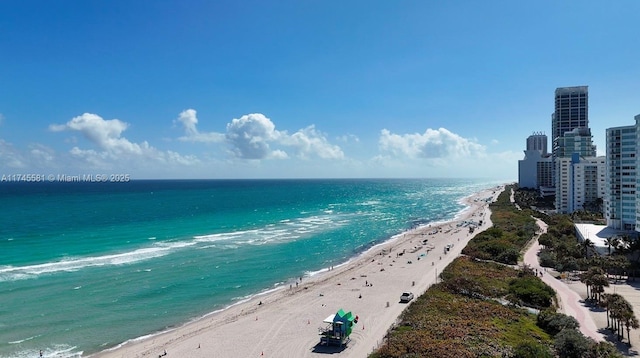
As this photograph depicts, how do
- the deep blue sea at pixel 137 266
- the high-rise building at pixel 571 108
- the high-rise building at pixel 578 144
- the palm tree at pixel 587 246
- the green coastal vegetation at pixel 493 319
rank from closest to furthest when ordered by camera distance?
the green coastal vegetation at pixel 493 319, the deep blue sea at pixel 137 266, the palm tree at pixel 587 246, the high-rise building at pixel 578 144, the high-rise building at pixel 571 108

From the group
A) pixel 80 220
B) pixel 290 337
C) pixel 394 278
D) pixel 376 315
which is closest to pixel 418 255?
pixel 394 278

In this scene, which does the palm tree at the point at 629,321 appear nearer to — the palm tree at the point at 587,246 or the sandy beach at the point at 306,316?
the sandy beach at the point at 306,316

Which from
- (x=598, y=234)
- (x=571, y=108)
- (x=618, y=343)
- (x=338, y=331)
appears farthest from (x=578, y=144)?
(x=338, y=331)

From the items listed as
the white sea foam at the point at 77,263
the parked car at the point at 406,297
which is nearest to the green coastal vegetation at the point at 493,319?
the parked car at the point at 406,297

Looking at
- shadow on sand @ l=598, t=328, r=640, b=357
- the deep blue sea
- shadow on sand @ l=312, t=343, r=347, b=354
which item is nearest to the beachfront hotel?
the deep blue sea

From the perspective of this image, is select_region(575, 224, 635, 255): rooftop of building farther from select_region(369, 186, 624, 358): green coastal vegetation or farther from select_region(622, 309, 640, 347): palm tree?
select_region(622, 309, 640, 347): palm tree
